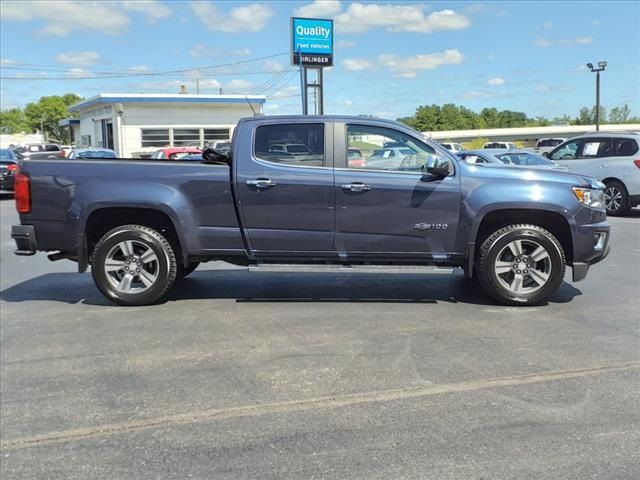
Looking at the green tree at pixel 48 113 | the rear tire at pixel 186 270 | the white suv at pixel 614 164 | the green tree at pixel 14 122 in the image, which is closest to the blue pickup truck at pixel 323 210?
the rear tire at pixel 186 270

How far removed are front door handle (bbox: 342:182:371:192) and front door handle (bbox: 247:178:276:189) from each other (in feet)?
2.33

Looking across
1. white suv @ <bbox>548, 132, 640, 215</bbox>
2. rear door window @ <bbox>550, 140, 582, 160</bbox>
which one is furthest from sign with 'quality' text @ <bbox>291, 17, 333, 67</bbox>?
white suv @ <bbox>548, 132, 640, 215</bbox>

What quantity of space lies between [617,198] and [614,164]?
30.7 inches

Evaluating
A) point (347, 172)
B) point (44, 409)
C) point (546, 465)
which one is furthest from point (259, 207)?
point (546, 465)

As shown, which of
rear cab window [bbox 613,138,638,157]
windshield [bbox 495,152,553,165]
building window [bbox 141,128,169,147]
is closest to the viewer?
rear cab window [bbox 613,138,638,157]

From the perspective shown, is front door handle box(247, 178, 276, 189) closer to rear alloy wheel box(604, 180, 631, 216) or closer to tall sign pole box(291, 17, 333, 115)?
rear alloy wheel box(604, 180, 631, 216)

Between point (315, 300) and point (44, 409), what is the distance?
10.3 ft

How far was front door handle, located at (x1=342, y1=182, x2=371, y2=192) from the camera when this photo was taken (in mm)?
5941

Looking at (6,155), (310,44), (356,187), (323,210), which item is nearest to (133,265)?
(323,210)

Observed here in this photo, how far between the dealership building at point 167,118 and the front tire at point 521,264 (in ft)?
125

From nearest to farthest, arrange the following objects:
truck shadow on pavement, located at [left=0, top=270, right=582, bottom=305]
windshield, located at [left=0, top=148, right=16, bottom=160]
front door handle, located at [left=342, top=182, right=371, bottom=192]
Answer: front door handle, located at [left=342, top=182, right=371, bottom=192]
truck shadow on pavement, located at [left=0, top=270, right=582, bottom=305]
windshield, located at [left=0, top=148, right=16, bottom=160]

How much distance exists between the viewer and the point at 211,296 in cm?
669

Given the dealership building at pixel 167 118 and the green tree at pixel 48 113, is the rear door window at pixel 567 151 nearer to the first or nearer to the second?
the dealership building at pixel 167 118

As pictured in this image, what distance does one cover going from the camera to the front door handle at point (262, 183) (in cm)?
596
